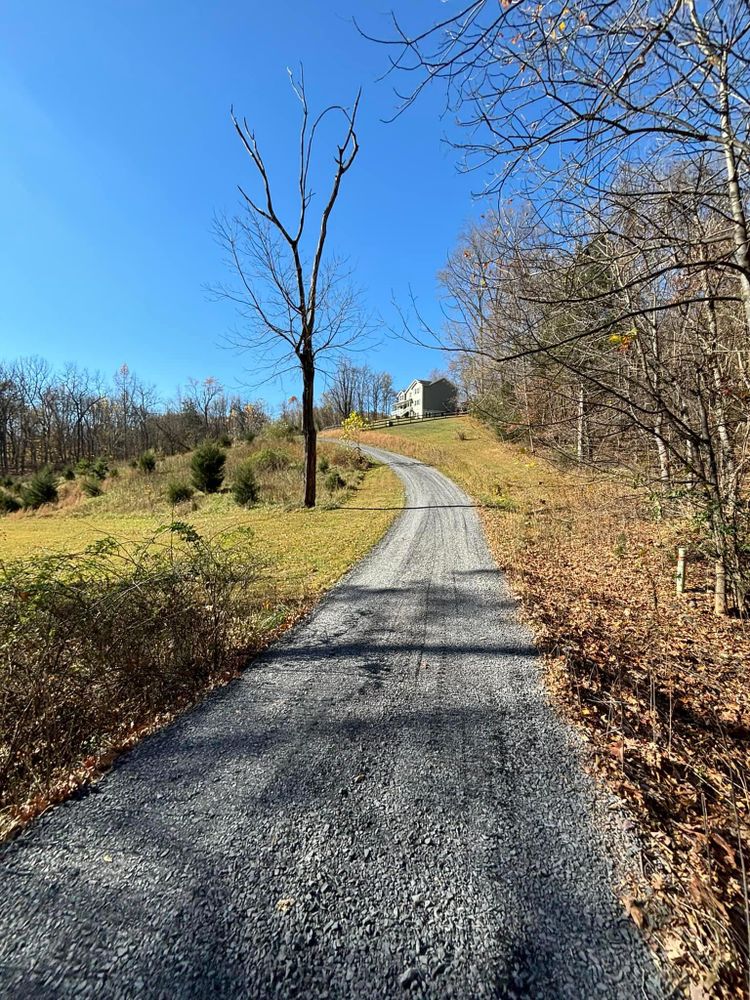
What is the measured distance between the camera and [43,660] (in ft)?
10.9

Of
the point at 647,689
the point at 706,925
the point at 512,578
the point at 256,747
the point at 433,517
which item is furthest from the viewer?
the point at 433,517

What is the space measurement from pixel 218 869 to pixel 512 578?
6.09 m

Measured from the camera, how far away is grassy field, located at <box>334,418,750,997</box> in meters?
1.78

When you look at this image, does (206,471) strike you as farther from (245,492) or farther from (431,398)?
(431,398)

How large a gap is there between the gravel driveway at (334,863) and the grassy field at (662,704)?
0.73ft

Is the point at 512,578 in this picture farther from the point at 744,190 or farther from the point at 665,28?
the point at 665,28

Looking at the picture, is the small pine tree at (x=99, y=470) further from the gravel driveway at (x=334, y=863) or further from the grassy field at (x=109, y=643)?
the gravel driveway at (x=334, y=863)

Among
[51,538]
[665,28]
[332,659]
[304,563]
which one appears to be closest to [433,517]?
[304,563]

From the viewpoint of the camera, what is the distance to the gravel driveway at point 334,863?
1580 mm

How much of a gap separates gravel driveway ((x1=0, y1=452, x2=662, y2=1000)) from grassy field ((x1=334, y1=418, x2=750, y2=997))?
223mm

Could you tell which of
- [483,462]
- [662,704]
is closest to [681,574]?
[662,704]

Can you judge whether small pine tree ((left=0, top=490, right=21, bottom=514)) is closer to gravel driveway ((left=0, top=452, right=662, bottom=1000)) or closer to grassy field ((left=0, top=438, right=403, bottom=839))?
grassy field ((left=0, top=438, right=403, bottom=839))

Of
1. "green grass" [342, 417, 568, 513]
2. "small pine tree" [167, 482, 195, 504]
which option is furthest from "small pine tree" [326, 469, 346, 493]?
"small pine tree" [167, 482, 195, 504]

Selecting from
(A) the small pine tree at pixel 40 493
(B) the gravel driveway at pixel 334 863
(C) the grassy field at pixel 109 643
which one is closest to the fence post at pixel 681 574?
(B) the gravel driveway at pixel 334 863
